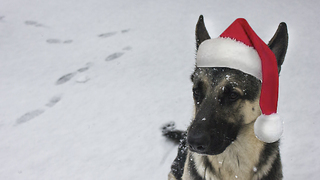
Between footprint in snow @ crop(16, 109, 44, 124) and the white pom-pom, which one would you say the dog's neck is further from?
footprint in snow @ crop(16, 109, 44, 124)

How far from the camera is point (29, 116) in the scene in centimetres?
498

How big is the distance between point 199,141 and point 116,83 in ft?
13.3

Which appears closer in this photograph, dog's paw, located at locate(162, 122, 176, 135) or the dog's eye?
the dog's eye

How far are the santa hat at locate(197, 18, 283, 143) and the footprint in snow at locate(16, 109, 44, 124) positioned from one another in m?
3.87

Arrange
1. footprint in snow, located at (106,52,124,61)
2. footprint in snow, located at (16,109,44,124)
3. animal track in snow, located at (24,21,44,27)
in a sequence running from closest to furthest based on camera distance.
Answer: footprint in snow, located at (16,109,44,124) < footprint in snow, located at (106,52,124,61) < animal track in snow, located at (24,21,44,27)

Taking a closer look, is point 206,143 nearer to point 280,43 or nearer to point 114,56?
point 280,43

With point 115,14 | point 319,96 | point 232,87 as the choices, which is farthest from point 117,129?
point 115,14

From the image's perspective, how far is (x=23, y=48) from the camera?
747 centimetres

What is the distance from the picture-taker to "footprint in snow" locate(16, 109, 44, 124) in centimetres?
488

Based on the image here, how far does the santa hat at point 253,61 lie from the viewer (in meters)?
1.91

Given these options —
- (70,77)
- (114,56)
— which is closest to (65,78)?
(70,77)

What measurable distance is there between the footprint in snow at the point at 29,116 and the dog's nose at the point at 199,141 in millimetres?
3991

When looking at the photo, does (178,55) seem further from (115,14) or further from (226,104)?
(226,104)

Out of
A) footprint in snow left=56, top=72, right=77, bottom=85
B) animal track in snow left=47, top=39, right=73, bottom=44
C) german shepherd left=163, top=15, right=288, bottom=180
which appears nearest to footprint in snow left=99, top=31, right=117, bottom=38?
animal track in snow left=47, top=39, right=73, bottom=44
